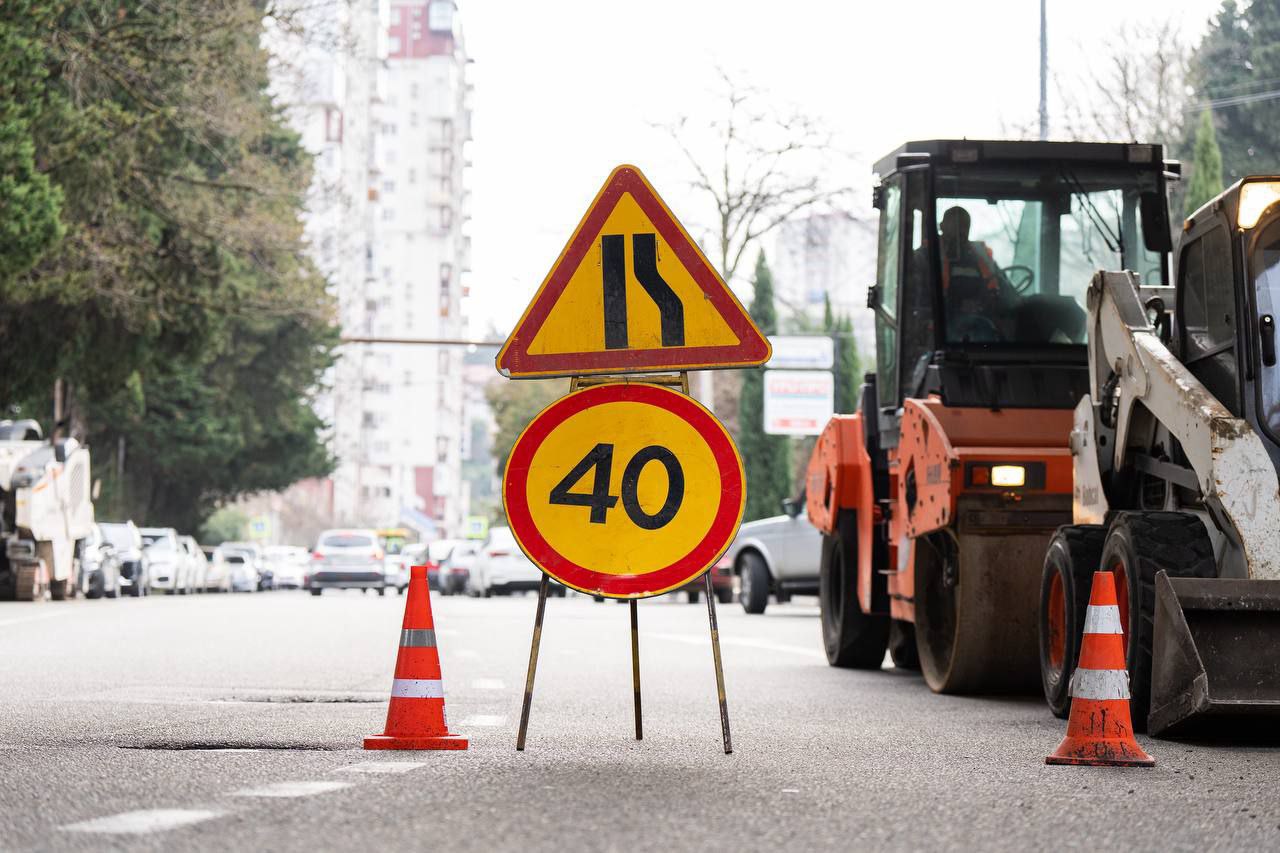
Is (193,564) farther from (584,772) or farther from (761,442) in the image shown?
(584,772)

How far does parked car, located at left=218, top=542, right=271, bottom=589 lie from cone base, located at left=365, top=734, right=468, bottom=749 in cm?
5576

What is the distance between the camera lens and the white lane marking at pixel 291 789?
7.00m

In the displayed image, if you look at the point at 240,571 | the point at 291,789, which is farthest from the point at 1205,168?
the point at 240,571

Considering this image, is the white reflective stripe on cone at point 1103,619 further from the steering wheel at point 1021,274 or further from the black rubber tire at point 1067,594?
the steering wheel at point 1021,274

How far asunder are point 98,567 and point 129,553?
4.21m

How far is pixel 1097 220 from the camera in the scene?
45.8 feet

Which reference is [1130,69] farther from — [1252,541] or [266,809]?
[266,809]

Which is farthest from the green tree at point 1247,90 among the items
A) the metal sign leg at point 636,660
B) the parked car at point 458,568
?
the metal sign leg at point 636,660

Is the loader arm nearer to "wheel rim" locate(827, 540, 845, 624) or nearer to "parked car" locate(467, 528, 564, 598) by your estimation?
"wheel rim" locate(827, 540, 845, 624)

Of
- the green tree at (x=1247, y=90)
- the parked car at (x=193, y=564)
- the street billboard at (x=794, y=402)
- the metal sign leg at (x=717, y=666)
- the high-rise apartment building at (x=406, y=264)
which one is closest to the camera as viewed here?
the metal sign leg at (x=717, y=666)

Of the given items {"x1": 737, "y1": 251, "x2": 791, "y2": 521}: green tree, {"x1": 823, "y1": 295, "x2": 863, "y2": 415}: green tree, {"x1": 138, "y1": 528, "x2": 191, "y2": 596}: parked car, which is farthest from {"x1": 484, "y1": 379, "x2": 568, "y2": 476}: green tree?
{"x1": 138, "y1": 528, "x2": 191, "y2": 596}: parked car

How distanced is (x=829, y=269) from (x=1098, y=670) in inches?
6278

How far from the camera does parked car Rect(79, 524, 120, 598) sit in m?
38.1

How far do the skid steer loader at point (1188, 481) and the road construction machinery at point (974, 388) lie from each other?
706 millimetres
